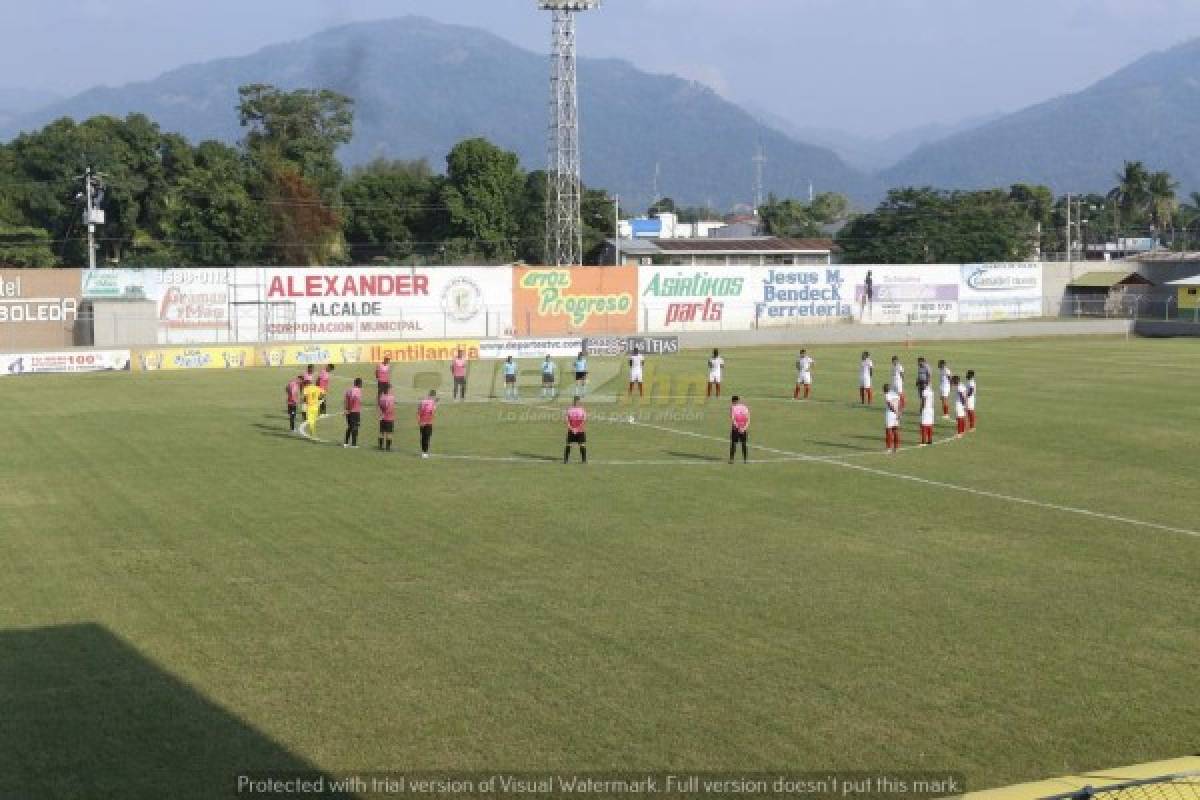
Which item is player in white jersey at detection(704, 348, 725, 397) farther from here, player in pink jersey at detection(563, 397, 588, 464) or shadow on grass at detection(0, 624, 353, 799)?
shadow on grass at detection(0, 624, 353, 799)

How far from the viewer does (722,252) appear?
378 ft

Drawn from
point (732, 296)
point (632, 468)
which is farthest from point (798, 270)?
point (632, 468)

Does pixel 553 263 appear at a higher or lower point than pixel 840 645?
higher

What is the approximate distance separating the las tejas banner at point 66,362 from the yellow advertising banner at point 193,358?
73cm

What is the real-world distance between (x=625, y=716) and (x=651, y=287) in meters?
63.6

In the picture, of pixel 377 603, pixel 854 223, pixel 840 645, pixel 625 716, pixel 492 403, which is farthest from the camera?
pixel 854 223

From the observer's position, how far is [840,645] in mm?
14680

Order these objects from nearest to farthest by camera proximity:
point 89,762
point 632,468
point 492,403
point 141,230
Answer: point 89,762
point 632,468
point 492,403
point 141,230

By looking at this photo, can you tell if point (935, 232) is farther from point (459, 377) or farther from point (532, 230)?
point (459, 377)

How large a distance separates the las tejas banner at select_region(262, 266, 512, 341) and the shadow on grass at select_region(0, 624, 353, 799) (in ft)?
176

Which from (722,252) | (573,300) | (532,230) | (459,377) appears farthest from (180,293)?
(722,252)

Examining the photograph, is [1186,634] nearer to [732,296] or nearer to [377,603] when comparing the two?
[377,603]

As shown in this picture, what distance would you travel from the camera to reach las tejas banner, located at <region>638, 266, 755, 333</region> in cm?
7519

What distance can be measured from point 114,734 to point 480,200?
9144 centimetres
